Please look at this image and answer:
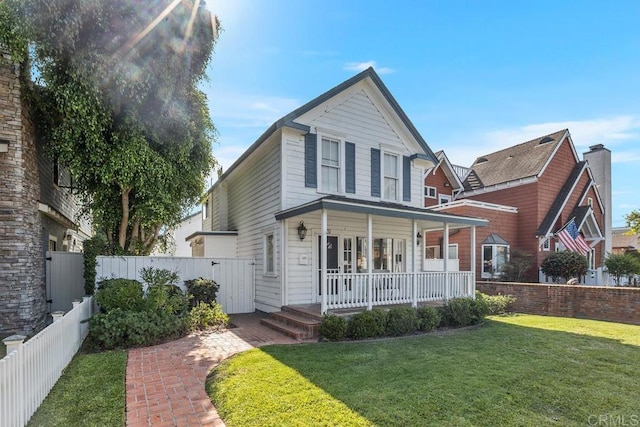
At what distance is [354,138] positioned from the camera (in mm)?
11398

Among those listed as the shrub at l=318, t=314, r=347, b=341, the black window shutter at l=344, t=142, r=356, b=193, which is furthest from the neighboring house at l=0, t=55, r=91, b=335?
the black window shutter at l=344, t=142, r=356, b=193

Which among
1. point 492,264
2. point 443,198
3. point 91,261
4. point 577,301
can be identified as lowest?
point 577,301

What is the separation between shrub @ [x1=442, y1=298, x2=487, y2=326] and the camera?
31.7 feet

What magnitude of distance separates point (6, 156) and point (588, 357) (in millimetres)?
13143

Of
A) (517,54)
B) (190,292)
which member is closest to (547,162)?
(517,54)

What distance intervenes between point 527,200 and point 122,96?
64.7 feet

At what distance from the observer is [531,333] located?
28.3ft

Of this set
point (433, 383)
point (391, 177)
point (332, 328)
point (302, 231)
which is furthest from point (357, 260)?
point (433, 383)

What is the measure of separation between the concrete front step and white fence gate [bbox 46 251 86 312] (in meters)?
5.91

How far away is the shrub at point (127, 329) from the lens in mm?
6902

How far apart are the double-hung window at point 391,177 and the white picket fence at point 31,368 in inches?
377

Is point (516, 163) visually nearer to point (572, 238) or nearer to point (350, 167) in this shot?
point (572, 238)

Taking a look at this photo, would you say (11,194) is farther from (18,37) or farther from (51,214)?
(18,37)

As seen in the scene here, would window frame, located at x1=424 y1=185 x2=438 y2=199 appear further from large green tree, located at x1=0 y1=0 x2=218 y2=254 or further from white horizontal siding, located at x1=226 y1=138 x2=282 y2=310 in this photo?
large green tree, located at x1=0 y1=0 x2=218 y2=254
